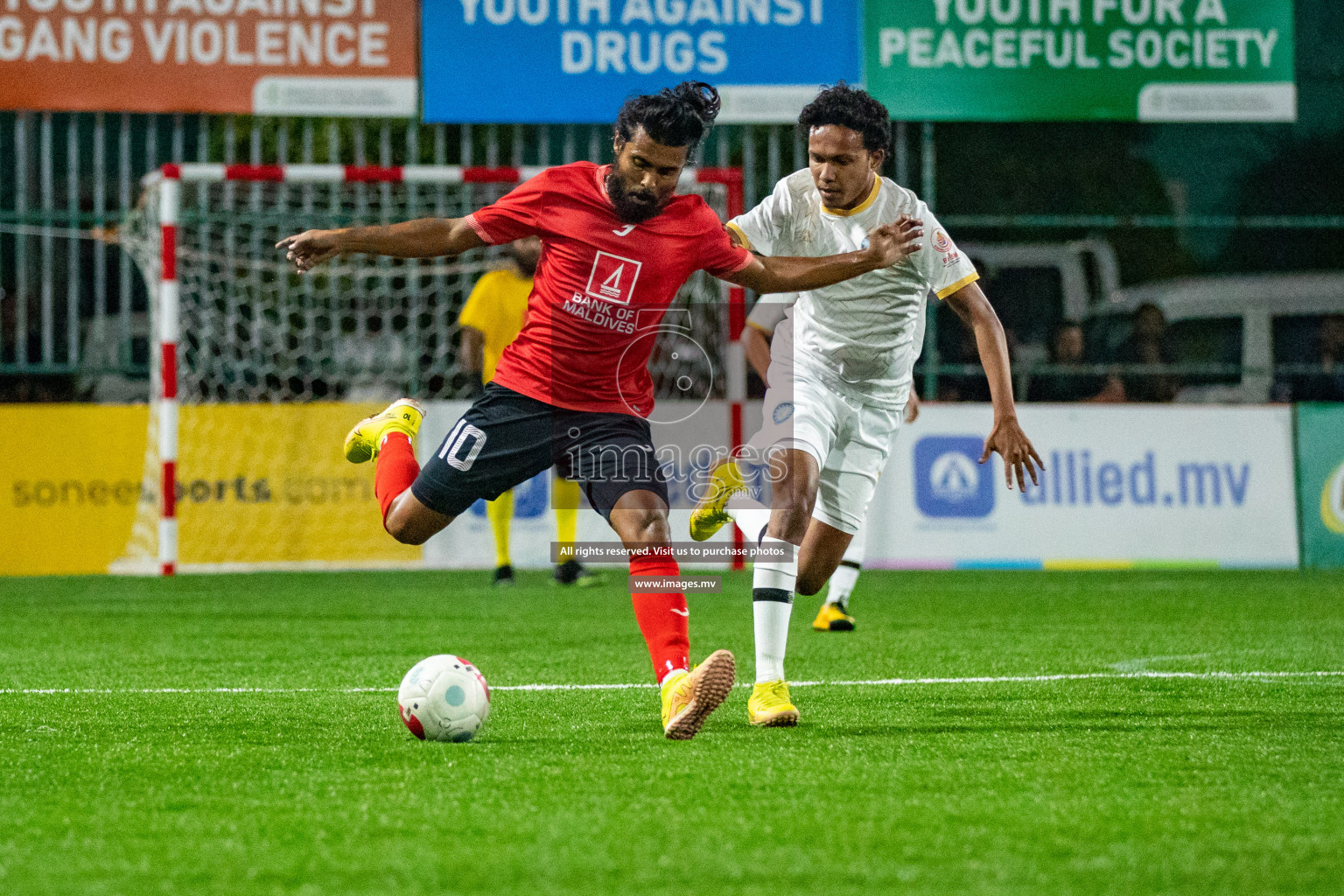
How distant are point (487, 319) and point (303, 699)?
4963 mm

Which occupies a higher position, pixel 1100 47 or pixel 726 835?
pixel 1100 47

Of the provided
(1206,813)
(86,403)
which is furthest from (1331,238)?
(1206,813)

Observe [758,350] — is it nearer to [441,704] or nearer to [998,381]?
[998,381]

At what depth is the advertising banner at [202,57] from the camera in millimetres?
11523

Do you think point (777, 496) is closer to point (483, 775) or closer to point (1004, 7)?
point (483, 775)

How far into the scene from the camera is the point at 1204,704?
17.8ft

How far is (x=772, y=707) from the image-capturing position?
500 cm

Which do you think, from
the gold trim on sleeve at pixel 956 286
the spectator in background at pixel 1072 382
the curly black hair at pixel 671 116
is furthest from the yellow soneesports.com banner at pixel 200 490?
the curly black hair at pixel 671 116

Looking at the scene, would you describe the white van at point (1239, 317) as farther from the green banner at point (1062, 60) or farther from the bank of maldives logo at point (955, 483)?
the bank of maldives logo at point (955, 483)

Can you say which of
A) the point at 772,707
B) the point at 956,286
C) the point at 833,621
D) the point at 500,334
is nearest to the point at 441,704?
the point at 772,707

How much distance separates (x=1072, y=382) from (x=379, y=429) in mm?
7565

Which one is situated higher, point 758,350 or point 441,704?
point 758,350

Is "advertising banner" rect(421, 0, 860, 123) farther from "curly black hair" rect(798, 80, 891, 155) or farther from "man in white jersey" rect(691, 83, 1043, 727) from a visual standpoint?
"curly black hair" rect(798, 80, 891, 155)

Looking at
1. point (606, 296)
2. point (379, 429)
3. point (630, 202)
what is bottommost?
point (379, 429)
